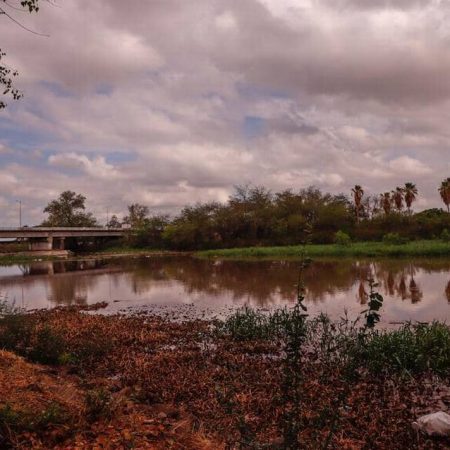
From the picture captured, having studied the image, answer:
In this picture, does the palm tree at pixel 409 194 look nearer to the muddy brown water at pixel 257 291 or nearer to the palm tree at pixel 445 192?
the palm tree at pixel 445 192

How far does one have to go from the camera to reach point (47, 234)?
236 ft

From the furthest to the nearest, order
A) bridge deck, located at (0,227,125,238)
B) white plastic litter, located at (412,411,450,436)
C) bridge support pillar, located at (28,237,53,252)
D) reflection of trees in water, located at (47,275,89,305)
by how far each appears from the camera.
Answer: bridge support pillar, located at (28,237,53,252)
bridge deck, located at (0,227,125,238)
reflection of trees in water, located at (47,275,89,305)
white plastic litter, located at (412,411,450,436)

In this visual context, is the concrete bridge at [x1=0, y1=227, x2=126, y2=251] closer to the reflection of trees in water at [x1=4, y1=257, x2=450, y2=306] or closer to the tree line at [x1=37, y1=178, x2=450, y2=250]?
the tree line at [x1=37, y1=178, x2=450, y2=250]

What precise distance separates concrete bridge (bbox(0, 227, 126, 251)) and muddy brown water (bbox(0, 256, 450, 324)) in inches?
1413

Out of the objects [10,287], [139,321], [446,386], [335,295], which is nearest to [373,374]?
[446,386]

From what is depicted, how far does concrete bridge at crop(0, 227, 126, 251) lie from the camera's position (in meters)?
68.1

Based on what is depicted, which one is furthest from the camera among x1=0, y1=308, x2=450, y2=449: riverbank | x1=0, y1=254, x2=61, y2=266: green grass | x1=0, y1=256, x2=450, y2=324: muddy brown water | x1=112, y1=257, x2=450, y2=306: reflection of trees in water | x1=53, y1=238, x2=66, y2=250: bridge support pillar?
x1=53, y1=238, x2=66, y2=250: bridge support pillar

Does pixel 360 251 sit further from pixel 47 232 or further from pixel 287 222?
pixel 47 232

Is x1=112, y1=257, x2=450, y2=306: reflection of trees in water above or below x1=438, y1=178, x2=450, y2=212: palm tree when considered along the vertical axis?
below

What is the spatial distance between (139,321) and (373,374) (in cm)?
875

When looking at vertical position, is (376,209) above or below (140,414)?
above

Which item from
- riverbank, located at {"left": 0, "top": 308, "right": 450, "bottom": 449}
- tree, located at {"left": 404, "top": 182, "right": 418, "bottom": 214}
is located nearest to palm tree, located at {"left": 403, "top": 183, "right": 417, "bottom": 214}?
tree, located at {"left": 404, "top": 182, "right": 418, "bottom": 214}

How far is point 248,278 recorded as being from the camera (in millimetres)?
29062

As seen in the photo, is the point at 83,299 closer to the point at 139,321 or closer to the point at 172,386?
the point at 139,321
